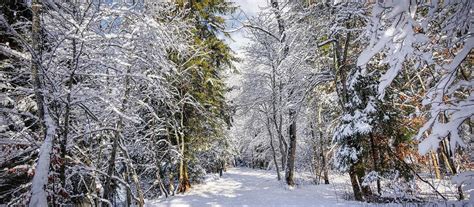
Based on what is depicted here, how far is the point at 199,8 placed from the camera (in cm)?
1333

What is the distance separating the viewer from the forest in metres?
2.64

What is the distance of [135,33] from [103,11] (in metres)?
0.96

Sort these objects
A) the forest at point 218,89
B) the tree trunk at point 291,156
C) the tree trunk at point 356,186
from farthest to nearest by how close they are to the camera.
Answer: the tree trunk at point 291,156 < the tree trunk at point 356,186 < the forest at point 218,89

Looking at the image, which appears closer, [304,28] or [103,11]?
[103,11]

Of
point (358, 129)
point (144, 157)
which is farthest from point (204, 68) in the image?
point (358, 129)

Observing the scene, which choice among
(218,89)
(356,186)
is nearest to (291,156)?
(356,186)

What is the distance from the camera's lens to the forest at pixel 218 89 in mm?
2643

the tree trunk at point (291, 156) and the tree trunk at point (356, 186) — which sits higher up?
the tree trunk at point (291, 156)

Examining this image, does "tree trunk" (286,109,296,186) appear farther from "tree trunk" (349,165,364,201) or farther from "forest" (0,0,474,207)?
"tree trunk" (349,165,364,201)

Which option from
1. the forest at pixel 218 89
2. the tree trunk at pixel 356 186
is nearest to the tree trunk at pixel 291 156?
the forest at pixel 218 89

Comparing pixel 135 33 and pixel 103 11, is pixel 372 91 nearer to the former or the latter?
pixel 135 33

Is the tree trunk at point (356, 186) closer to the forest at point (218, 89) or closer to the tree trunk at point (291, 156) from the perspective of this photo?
the forest at point (218, 89)

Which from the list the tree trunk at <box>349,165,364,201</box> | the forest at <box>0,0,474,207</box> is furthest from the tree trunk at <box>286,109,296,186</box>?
the tree trunk at <box>349,165,364,201</box>

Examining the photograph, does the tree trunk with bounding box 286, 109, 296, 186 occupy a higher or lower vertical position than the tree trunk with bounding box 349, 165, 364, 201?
higher
